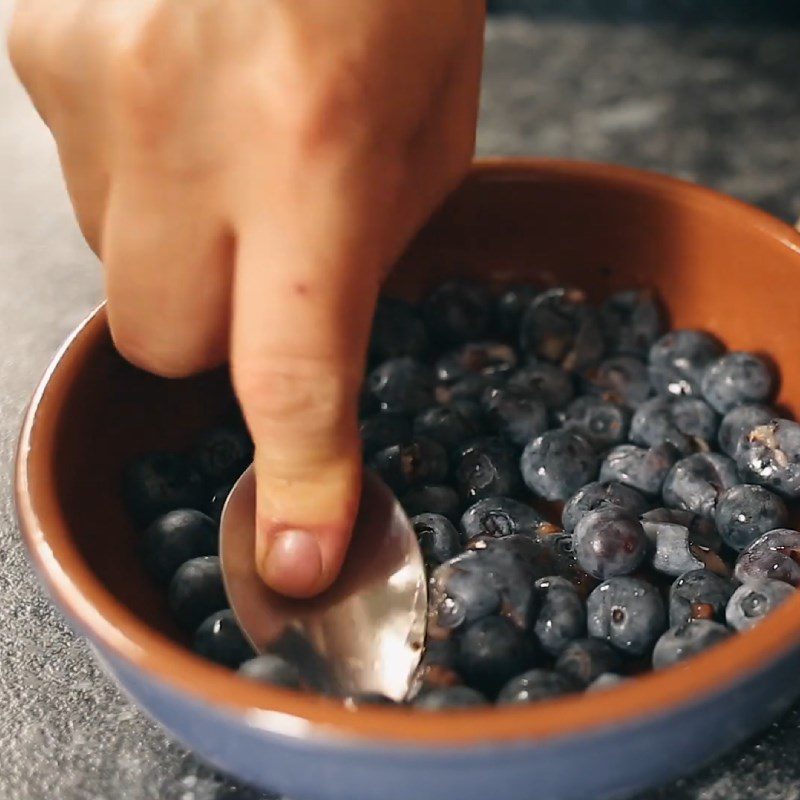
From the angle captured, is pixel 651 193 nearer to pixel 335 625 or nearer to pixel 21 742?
pixel 335 625

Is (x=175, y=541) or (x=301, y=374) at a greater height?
(x=301, y=374)

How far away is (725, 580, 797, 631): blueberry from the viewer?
0.65m

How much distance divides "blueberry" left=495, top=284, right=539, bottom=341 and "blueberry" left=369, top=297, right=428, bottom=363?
77mm

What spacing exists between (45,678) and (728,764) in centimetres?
45

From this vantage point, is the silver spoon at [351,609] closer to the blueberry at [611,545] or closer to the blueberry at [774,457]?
the blueberry at [611,545]

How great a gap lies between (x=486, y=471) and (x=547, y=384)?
0.41ft

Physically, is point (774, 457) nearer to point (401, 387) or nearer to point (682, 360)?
point (682, 360)

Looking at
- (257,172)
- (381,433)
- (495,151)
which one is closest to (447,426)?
(381,433)

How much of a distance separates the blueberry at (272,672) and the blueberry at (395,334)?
377 mm

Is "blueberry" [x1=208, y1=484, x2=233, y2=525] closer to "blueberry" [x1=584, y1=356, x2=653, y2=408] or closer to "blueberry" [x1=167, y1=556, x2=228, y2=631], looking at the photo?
"blueberry" [x1=167, y1=556, x2=228, y2=631]

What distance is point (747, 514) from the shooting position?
2.50 ft

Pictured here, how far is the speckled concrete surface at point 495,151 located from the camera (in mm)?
652

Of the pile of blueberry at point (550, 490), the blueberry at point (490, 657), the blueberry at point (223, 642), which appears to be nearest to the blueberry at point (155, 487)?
the pile of blueberry at point (550, 490)

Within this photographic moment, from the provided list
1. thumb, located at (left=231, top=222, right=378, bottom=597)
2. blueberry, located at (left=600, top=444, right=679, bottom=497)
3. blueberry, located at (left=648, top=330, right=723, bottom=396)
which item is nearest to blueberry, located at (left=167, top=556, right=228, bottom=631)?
thumb, located at (left=231, top=222, right=378, bottom=597)
